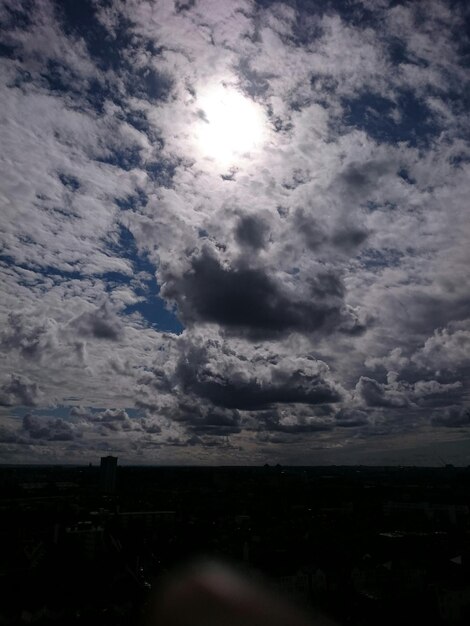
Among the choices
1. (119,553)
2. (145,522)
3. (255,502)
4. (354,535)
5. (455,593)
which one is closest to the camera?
(455,593)

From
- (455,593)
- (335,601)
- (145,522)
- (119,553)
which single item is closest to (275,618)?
(335,601)

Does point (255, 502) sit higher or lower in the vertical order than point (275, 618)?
higher

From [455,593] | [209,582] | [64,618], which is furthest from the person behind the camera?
[209,582]

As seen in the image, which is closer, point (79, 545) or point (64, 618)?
point (64, 618)

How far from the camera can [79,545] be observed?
80.8m

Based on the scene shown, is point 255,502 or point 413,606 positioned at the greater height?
point 255,502

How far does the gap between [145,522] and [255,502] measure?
52206 millimetres

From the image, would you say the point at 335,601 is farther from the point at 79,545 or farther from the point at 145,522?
the point at 145,522

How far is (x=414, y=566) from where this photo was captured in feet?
203

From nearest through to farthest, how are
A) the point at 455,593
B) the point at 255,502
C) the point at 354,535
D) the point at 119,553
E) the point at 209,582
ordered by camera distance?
the point at 455,593 → the point at 209,582 → the point at 119,553 → the point at 354,535 → the point at 255,502

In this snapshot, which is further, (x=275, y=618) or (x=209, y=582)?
(x=209, y=582)

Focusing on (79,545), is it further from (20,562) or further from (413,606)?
(413,606)

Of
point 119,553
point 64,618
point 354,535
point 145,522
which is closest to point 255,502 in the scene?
point 145,522

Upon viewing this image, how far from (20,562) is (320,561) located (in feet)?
135
